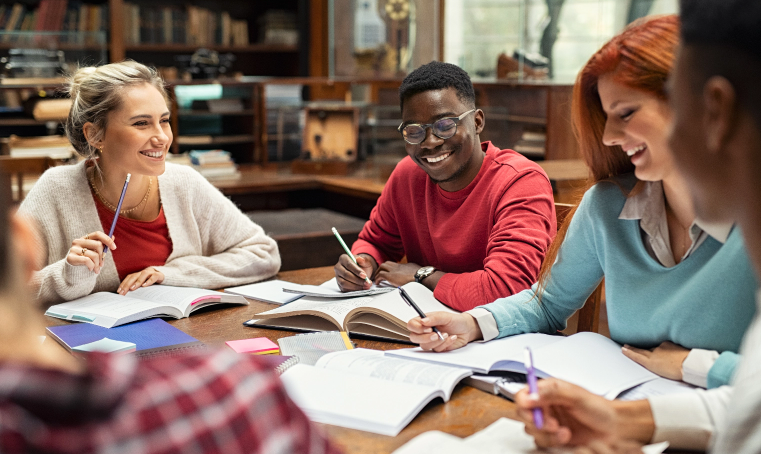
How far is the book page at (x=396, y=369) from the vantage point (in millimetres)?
1257

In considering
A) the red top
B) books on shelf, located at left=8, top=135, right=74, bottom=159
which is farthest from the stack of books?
the red top

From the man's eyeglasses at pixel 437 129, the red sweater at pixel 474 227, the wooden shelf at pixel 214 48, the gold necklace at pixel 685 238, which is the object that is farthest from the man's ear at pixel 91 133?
the wooden shelf at pixel 214 48

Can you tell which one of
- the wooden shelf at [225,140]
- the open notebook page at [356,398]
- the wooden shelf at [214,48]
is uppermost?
the wooden shelf at [214,48]

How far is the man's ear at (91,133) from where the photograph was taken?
2.21m

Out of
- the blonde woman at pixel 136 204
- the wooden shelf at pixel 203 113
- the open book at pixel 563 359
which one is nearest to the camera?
the open book at pixel 563 359

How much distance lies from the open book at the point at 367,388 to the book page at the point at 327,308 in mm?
212

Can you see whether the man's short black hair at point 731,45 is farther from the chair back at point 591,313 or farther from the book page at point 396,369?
the chair back at point 591,313

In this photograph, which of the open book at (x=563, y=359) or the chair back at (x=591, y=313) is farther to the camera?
the chair back at (x=591, y=313)

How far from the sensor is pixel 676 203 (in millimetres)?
1403

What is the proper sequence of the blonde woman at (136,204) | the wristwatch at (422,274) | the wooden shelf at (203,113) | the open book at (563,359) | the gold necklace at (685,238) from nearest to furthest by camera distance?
the open book at (563,359) < the gold necklace at (685,238) < the wristwatch at (422,274) < the blonde woman at (136,204) < the wooden shelf at (203,113)

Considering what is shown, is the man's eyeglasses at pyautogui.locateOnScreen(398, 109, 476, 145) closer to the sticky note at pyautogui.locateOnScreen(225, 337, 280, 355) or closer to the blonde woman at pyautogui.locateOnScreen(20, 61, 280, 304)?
the blonde woman at pyautogui.locateOnScreen(20, 61, 280, 304)

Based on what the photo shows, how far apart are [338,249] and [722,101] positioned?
9.83 feet

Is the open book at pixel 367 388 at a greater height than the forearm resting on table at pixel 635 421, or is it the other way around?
the forearm resting on table at pixel 635 421

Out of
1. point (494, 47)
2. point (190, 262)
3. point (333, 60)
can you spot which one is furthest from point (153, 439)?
point (333, 60)
